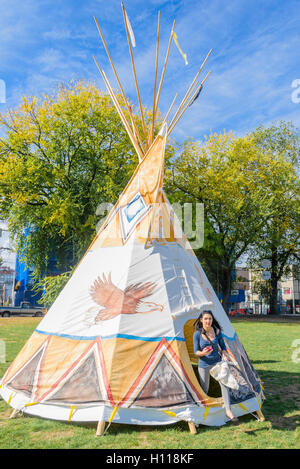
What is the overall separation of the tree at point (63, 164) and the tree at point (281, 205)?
13.2m

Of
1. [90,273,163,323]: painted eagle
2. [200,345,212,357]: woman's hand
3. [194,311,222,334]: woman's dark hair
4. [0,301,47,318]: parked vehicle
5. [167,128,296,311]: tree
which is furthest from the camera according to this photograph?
[0,301,47,318]: parked vehicle

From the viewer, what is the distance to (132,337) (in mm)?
5730

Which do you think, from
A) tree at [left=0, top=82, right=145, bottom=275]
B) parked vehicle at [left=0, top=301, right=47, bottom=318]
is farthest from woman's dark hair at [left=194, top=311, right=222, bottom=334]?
parked vehicle at [left=0, top=301, right=47, bottom=318]

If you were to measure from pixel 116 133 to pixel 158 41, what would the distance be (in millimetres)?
15284

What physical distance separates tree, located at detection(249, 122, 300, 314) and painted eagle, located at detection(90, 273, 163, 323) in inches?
945

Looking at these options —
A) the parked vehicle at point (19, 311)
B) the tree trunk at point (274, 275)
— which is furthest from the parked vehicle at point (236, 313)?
the parked vehicle at point (19, 311)

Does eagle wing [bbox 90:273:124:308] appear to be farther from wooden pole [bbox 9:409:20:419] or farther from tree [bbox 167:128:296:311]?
tree [bbox 167:128:296:311]

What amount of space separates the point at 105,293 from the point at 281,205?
27130 millimetres

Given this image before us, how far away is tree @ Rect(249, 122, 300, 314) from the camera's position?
30.2 meters

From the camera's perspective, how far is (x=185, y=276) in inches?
265

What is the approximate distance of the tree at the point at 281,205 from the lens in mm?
30188

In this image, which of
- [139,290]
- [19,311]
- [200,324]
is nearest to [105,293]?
[139,290]
